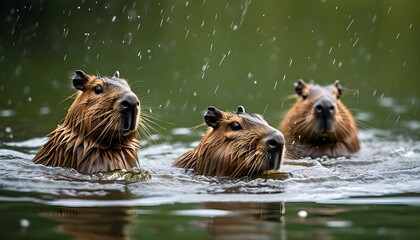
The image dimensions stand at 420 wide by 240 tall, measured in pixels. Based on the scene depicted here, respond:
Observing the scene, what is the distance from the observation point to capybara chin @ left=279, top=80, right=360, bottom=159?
9.73m

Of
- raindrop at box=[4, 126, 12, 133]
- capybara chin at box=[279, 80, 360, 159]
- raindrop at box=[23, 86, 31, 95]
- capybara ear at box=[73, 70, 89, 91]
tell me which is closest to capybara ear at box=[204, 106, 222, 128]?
capybara ear at box=[73, 70, 89, 91]

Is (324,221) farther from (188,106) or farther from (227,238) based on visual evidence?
(188,106)

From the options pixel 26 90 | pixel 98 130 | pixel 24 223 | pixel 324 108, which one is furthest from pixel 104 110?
pixel 26 90

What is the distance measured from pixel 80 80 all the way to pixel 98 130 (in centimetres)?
57

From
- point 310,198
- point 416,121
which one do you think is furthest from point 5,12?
point 310,198

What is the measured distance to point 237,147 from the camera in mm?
7355

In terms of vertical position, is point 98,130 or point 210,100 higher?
point 210,100

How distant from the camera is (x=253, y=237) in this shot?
16.5 ft

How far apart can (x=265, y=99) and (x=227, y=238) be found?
11.5m

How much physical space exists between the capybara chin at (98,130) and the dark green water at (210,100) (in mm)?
234

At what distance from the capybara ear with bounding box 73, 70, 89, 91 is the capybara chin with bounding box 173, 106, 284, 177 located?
47.3 inches

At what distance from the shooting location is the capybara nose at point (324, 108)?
31.8 feet

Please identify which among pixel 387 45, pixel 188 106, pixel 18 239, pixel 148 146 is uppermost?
pixel 387 45

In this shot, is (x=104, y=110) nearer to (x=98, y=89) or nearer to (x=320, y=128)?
(x=98, y=89)
